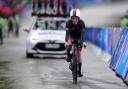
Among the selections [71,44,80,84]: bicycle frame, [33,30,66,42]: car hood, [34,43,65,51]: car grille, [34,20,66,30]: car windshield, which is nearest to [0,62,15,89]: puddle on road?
[71,44,80,84]: bicycle frame

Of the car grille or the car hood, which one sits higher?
the car hood

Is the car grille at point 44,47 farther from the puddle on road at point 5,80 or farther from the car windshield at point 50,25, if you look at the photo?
the puddle on road at point 5,80

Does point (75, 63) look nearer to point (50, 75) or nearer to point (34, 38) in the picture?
point (50, 75)

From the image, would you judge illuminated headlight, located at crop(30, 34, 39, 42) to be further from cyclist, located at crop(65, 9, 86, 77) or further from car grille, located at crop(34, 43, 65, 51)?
cyclist, located at crop(65, 9, 86, 77)

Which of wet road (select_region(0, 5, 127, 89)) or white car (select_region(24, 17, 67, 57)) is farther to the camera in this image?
white car (select_region(24, 17, 67, 57))

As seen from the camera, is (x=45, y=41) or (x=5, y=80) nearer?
(x=5, y=80)

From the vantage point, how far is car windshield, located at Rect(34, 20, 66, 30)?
24031 millimetres

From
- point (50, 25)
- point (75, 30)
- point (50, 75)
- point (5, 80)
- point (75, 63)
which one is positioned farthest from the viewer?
point (50, 25)

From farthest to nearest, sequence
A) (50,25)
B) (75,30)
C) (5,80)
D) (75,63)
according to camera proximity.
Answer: (50,25), (5,80), (75,30), (75,63)

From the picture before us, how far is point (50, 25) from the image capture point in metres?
24.1

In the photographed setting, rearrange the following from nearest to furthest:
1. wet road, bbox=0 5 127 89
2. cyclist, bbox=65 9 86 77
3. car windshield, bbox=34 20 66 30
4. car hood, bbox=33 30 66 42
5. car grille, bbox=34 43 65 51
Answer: wet road, bbox=0 5 127 89 < cyclist, bbox=65 9 86 77 < car grille, bbox=34 43 65 51 < car hood, bbox=33 30 66 42 < car windshield, bbox=34 20 66 30

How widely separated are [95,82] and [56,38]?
8.13 metres

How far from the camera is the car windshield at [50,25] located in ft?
78.8

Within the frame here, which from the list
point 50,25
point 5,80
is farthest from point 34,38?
point 5,80
